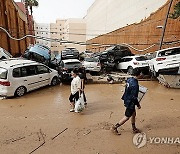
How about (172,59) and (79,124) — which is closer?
(79,124)

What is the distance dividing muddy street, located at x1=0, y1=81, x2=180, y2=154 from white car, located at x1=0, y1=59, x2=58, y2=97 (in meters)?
0.44

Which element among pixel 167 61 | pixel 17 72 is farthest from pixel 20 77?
pixel 167 61

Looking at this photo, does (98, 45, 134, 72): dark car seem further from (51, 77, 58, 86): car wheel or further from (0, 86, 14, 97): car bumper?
(0, 86, 14, 97): car bumper

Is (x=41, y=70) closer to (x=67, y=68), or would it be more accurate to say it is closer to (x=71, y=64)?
(x=67, y=68)

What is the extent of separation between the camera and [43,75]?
35.4ft

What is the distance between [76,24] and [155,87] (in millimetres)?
60299

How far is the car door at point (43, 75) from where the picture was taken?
34.6ft

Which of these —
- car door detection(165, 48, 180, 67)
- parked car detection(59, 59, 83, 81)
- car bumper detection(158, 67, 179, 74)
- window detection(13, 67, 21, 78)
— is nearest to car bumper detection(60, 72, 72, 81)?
parked car detection(59, 59, 83, 81)

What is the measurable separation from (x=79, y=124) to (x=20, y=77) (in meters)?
4.45

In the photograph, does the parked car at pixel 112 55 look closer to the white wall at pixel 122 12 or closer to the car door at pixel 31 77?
the car door at pixel 31 77

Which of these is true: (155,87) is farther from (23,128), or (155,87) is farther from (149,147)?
(23,128)

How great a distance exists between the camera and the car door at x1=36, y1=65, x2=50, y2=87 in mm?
10555

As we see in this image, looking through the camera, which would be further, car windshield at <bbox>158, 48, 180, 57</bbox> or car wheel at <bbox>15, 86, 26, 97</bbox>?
car windshield at <bbox>158, 48, 180, 57</bbox>

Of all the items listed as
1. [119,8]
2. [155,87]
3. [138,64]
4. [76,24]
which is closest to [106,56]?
[138,64]
